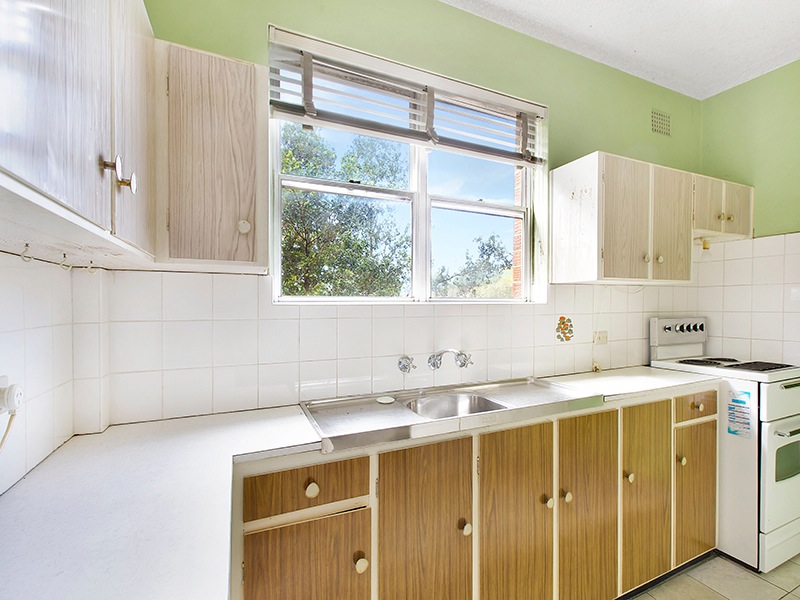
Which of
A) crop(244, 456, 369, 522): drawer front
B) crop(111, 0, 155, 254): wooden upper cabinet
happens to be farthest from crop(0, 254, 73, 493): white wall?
crop(244, 456, 369, 522): drawer front

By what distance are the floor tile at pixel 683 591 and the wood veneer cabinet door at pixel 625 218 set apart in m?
1.61

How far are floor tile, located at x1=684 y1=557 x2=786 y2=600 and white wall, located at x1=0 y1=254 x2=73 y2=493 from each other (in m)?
2.95

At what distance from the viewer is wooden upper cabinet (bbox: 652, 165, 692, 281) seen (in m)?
2.19

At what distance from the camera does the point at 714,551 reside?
85.3 inches

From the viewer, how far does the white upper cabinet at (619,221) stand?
2018 mm

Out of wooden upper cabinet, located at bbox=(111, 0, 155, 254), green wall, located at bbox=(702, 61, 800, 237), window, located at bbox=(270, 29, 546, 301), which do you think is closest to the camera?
wooden upper cabinet, located at bbox=(111, 0, 155, 254)

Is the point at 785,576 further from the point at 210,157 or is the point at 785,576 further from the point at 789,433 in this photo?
the point at 210,157

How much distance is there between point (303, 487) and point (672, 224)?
246 centimetres

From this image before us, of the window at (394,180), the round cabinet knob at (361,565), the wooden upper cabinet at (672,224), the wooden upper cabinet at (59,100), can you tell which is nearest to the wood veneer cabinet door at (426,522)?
the round cabinet knob at (361,565)

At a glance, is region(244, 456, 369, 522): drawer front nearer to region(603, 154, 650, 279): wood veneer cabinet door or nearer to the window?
the window

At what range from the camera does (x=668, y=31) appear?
2.17 metres

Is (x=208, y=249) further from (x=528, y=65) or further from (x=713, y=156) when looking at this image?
(x=713, y=156)

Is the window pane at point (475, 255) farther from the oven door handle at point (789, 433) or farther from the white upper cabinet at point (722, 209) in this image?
the oven door handle at point (789, 433)

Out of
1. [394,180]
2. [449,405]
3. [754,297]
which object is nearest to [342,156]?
[394,180]
